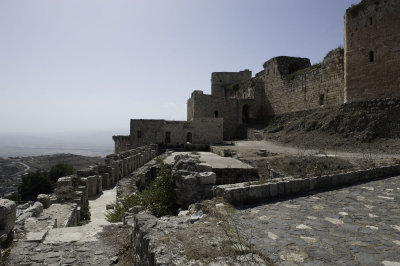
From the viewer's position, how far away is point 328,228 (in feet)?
14.2

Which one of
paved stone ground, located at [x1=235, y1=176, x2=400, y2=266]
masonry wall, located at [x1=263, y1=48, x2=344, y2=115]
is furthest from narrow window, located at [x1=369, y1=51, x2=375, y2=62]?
paved stone ground, located at [x1=235, y1=176, x2=400, y2=266]

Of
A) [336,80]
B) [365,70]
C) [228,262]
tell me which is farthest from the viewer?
[336,80]

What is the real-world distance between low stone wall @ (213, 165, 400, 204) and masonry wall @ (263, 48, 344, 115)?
50.8ft

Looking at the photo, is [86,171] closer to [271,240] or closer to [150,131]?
[271,240]

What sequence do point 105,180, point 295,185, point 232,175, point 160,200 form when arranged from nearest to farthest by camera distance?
point 295,185, point 160,200, point 232,175, point 105,180

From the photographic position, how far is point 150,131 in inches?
1203

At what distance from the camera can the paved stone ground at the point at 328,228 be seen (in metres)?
3.39

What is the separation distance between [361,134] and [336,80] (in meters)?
7.04

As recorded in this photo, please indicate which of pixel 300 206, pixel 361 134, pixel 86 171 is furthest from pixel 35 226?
pixel 361 134

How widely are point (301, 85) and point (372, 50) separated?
908cm

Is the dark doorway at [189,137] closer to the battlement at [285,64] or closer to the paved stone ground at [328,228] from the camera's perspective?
the battlement at [285,64]

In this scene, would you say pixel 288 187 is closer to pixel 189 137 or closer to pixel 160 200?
pixel 160 200

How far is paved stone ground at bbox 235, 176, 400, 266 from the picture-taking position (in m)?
3.39

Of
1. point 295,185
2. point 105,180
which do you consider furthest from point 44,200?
point 295,185
